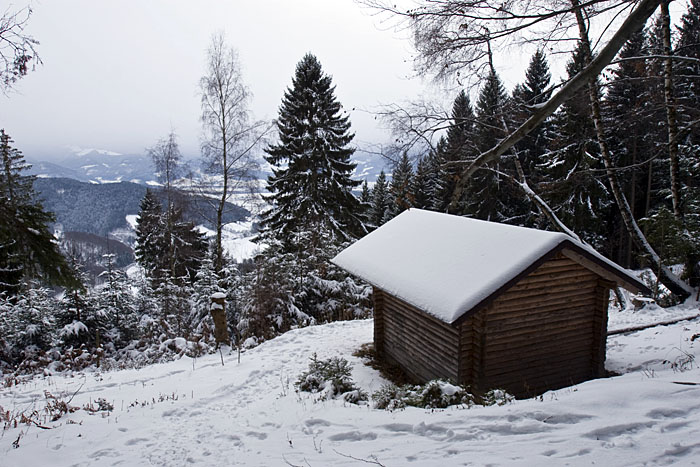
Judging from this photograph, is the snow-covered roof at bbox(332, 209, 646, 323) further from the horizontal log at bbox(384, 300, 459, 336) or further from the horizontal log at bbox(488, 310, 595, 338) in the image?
the horizontal log at bbox(488, 310, 595, 338)

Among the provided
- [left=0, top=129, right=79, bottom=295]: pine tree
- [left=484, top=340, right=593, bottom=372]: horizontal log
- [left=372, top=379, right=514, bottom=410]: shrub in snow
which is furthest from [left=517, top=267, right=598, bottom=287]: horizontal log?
[left=0, top=129, right=79, bottom=295]: pine tree

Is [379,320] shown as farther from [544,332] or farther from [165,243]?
[165,243]

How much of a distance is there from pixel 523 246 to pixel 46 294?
19.1 metres

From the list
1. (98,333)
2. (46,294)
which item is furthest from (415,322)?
(46,294)

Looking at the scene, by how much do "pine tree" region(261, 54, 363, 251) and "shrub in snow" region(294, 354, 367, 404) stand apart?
1306cm

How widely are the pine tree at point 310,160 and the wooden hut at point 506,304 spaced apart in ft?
41.5

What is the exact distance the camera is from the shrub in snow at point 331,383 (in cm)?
633

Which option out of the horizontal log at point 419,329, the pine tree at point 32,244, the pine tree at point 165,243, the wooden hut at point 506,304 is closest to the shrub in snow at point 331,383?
the wooden hut at point 506,304

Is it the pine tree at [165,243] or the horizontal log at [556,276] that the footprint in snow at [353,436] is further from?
the pine tree at [165,243]

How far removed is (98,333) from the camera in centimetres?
1480

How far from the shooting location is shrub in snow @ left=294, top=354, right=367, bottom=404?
6.33 m

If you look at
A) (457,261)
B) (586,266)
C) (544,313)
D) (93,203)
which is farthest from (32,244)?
(93,203)

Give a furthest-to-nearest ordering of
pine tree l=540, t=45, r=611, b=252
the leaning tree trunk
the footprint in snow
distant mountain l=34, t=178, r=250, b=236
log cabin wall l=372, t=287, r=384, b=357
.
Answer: distant mountain l=34, t=178, r=250, b=236, pine tree l=540, t=45, r=611, b=252, the leaning tree trunk, log cabin wall l=372, t=287, r=384, b=357, the footprint in snow

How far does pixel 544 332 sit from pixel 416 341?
2563 millimetres
